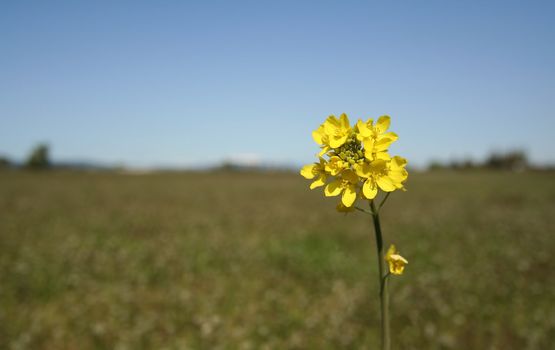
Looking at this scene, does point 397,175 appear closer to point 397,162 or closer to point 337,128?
point 397,162

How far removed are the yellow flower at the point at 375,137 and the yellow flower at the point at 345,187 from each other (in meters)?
0.09

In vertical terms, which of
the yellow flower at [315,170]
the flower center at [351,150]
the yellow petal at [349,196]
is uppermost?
the flower center at [351,150]

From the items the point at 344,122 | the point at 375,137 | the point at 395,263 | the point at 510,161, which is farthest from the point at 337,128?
the point at 510,161

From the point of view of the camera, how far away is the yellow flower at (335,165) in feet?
Result: 4.09

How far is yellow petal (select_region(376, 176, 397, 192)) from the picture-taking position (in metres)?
1.19

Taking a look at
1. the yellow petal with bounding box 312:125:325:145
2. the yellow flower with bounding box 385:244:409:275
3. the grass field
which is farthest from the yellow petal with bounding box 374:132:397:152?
the grass field

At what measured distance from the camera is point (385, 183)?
1.22 metres

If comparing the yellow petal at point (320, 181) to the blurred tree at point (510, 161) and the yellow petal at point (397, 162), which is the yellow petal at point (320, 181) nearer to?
the yellow petal at point (397, 162)

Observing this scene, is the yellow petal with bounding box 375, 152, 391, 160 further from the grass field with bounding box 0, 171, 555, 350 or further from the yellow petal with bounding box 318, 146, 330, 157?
the grass field with bounding box 0, 171, 555, 350

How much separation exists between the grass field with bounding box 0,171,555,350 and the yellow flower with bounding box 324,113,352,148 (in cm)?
387

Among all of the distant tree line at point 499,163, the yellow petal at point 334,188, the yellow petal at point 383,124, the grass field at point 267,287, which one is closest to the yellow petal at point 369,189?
the yellow petal at point 334,188

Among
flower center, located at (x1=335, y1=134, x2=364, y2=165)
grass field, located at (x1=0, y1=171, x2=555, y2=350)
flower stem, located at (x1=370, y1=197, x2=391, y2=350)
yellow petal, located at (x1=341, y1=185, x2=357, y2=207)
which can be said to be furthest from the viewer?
grass field, located at (x1=0, y1=171, x2=555, y2=350)

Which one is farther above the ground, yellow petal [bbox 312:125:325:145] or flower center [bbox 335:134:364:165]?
yellow petal [bbox 312:125:325:145]

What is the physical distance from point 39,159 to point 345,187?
308 ft
